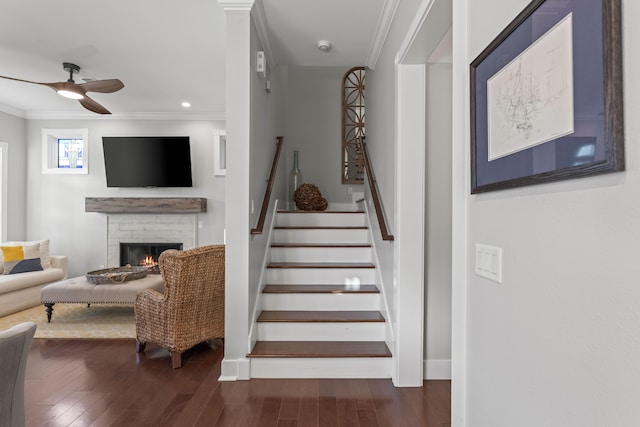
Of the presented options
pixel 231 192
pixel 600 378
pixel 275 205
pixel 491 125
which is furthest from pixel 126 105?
pixel 600 378

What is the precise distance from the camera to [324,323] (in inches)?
117

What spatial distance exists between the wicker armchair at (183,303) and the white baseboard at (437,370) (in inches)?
72.0

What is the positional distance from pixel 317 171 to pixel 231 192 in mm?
2925

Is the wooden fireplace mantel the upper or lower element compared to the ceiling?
lower

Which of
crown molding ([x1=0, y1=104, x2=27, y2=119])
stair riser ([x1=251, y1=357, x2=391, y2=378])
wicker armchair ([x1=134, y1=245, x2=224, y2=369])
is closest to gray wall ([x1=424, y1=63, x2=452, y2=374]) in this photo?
stair riser ([x1=251, y1=357, x2=391, y2=378])

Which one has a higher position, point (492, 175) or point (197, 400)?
point (492, 175)

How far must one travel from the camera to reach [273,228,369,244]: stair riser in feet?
13.1

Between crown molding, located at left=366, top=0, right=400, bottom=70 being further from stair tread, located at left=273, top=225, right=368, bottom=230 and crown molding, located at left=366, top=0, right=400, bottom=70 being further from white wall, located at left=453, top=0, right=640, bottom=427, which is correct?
stair tread, located at left=273, top=225, right=368, bottom=230

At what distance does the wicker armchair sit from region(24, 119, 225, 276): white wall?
313cm

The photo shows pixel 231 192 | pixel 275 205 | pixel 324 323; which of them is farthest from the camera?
pixel 275 205

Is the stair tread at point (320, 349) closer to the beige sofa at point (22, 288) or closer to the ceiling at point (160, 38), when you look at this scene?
the ceiling at point (160, 38)

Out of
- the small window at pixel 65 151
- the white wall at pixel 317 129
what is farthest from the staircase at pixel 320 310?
the small window at pixel 65 151

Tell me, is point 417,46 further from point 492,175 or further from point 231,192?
point 231,192

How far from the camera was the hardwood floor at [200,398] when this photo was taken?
2.19 meters
